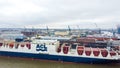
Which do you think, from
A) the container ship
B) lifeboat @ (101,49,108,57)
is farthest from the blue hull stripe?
lifeboat @ (101,49,108,57)

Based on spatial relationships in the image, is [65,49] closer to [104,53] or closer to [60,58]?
[60,58]

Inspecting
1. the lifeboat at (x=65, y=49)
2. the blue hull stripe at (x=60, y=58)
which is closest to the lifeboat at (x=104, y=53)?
the blue hull stripe at (x=60, y=58)

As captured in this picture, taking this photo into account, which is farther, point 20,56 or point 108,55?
point 20,56

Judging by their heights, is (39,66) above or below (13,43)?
below

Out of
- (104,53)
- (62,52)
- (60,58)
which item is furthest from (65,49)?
(104,53)

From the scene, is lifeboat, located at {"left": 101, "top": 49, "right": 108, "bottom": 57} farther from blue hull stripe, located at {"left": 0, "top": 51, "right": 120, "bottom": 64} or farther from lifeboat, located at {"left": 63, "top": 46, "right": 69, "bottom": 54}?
lifeboat, located at {"left": 63, "top": 46, "right": 69, "bottom": 54}

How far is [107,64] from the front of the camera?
19.5 metres

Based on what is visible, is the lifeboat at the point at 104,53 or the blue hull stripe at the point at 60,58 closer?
the lifeboat at the point at 104,53

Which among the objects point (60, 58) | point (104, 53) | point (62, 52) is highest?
point (104, 53)

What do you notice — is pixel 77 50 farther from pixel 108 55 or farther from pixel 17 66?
pixel 17 66

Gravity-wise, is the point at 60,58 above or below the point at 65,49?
below

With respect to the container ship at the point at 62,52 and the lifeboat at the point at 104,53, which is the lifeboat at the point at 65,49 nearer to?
the container ship at the point at 62,52

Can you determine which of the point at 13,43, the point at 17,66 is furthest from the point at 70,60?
the point at 13,43

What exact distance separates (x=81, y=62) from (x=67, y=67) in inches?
94.9
